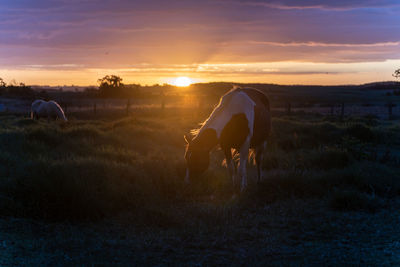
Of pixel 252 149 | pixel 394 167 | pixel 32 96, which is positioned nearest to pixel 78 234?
pixel 252 149

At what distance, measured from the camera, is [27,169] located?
696 cm

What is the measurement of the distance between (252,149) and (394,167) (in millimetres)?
4073

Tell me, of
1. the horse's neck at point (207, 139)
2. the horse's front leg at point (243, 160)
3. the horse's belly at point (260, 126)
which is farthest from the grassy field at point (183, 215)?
the horse's neck at point (207, 139)

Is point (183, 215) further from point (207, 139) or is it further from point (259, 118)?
point (259, 118)

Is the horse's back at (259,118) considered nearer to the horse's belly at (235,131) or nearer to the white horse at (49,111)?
the horse's belly at (235,131)

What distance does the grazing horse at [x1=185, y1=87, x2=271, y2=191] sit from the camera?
6.93 meters

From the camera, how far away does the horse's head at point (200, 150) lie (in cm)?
690

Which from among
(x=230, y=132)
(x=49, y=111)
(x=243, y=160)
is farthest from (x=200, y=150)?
(x=49, y=111)

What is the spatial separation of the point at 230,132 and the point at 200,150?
758mm

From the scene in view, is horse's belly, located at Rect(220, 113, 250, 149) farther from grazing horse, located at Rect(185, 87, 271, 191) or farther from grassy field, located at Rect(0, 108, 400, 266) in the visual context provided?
grassy field, located at Rect(0, 108, 400, 266)

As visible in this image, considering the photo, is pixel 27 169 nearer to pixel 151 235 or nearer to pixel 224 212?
pixel 151 235

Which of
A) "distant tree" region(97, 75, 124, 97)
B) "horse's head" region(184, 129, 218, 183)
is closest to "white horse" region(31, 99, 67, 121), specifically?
"horse's head" region(184, 129, 218, 183)

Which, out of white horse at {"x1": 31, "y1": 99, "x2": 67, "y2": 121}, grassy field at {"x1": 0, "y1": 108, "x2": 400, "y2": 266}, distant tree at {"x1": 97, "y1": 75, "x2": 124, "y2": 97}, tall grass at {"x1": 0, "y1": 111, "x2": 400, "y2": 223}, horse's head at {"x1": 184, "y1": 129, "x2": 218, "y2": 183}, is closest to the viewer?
grassy field at {"x1": 0, "y1": 108, "x2": 400, "y2": 266}

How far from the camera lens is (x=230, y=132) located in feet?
24.0
